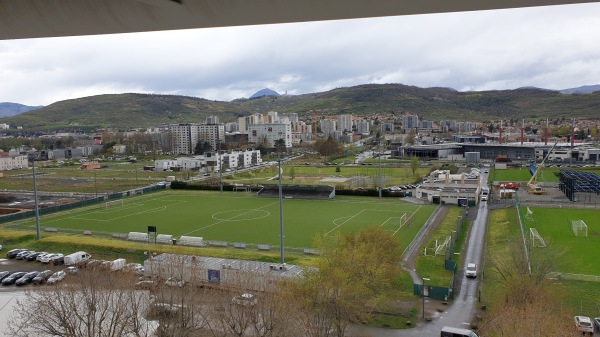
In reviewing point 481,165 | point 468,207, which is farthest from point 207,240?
point 481,165

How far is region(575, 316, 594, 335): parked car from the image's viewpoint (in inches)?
272

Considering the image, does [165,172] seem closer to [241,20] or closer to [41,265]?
[41,265]

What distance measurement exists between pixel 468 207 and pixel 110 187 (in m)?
18.2

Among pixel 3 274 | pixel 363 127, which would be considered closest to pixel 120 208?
pixel 3 274

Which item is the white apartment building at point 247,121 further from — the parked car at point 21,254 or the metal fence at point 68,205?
the parked car at point 21,254

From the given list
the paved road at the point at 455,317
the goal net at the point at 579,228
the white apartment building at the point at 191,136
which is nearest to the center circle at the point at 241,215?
the paved road at the point at 455,317

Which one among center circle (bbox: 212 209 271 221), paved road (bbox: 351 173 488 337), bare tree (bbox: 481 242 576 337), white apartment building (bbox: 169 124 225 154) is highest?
white apartment building (bbox: 169 124 225 154)

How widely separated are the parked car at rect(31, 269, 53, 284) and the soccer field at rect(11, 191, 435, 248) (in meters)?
4.32

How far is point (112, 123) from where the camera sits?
7550 cm

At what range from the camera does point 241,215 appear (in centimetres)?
1683

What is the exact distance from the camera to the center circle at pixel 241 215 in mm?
16312

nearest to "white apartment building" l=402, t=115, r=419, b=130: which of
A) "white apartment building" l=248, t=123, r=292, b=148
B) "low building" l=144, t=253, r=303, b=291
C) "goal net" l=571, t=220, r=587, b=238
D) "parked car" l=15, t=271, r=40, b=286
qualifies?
"white apartment building" l=248, t=123, r=292, b=148

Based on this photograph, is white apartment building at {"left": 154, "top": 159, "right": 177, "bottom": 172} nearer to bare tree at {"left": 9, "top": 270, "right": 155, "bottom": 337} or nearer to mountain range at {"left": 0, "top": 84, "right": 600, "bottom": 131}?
bare tree at {"left": 9, "top": 270, "right": 155, "bottom": 337}

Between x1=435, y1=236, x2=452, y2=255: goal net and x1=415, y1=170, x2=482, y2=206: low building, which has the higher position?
x1=415, y1=170, x2=482, y2=206: low building
